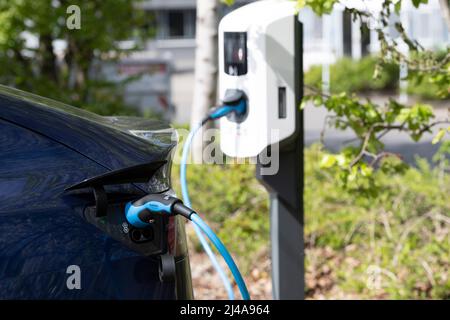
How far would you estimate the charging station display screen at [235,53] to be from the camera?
3609 millimetres

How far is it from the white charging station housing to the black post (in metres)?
0.16

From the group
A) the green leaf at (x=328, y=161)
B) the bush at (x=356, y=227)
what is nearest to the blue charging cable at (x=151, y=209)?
the green leaf at (x=328, y=161)

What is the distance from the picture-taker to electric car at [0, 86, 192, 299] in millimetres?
2270

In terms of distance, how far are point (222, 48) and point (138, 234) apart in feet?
4.76

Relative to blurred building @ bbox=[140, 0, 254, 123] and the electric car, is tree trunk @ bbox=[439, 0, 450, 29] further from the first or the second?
blurred building @ bbox=[140, 0, 254, 123]

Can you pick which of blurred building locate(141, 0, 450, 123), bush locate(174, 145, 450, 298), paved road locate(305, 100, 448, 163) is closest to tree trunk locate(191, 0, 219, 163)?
bush locate(174, 145, 450, 298)

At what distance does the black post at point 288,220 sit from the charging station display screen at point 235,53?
329mm

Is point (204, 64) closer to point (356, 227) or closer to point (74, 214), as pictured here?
point (356, 227)

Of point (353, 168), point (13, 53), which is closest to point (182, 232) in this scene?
point (353, 168)

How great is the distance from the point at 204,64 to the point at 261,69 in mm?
3002

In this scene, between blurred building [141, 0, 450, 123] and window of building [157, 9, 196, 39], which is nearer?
blurred building [141, 0, 450, 123]

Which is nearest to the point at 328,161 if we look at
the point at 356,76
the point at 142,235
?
the point at 142,235

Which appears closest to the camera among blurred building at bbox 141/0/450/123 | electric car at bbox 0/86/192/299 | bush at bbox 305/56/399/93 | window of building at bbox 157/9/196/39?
electric car at bbox 0/86/192/299

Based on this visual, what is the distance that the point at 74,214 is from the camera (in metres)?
2.34
